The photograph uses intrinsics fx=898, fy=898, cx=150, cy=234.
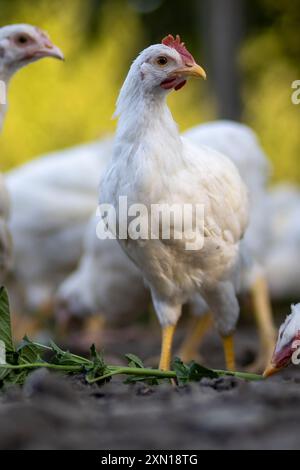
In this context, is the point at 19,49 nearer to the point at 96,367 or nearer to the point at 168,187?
the point at 168,187

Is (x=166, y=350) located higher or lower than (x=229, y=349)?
lower

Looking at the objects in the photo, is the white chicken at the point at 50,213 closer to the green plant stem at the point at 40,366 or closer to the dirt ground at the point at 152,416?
the green plant stem at the point at 40,366

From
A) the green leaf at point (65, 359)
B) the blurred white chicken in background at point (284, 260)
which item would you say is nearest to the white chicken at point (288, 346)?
the green leaf at point (65, 359)

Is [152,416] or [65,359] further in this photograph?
[65,359]

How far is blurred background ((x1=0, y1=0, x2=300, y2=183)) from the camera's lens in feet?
41.5

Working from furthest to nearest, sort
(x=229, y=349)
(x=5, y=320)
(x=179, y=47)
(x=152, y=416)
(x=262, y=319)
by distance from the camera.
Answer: (x=262, y=319)
(x=229, y=349)
(x=179, y=47)
(x=5, y=320)
(x=152, y=416)

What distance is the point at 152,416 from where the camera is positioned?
3.09 metres

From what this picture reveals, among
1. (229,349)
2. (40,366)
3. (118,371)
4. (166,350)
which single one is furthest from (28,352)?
(229,349)

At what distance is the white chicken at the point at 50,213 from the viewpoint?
8664 millimetres

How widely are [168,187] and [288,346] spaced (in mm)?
955

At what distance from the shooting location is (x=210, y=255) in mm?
4562

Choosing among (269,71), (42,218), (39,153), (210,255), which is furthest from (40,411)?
(39,153)

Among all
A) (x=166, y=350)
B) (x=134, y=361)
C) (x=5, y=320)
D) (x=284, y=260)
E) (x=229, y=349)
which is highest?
(x=284, y=260)

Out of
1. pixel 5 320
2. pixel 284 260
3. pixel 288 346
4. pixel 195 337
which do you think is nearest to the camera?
pixel 288 346
